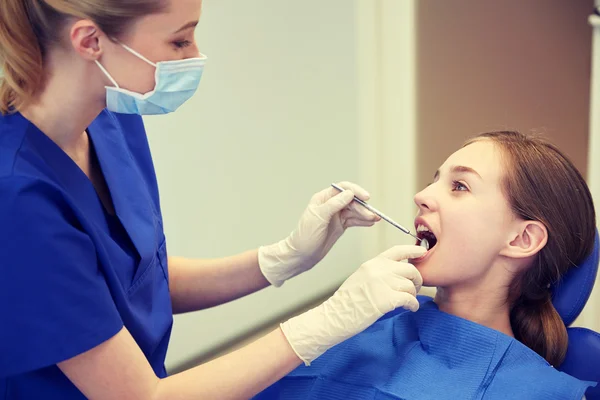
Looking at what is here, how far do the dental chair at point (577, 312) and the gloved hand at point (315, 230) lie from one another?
41 cm

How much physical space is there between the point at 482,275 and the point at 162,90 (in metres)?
0.72

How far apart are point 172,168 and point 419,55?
104 centimetres

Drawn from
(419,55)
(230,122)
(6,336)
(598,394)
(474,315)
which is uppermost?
(419,55)

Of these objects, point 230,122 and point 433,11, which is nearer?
point 230,122

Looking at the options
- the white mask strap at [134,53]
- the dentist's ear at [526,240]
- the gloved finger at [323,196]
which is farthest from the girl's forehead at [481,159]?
the white mask strap at [134,53]

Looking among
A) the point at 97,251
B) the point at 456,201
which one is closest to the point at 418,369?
the point at 456,201

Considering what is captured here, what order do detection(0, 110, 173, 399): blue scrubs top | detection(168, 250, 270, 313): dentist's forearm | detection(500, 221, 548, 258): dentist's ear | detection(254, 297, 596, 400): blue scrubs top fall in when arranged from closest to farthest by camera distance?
detection(0, 110, 173, 399): blue scrubs top < detection(254, 297, 596, 400): blue scrubs top < detection(500, 221, 548, 258): dentist's ear < detection(168, 250, 270, 313): dentist's forearm

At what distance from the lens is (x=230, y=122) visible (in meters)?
2.03

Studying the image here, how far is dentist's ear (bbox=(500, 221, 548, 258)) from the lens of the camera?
51.6 inches

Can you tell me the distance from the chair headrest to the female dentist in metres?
0.34

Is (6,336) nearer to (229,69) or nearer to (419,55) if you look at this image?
(229,69)

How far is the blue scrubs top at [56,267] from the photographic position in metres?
0.99

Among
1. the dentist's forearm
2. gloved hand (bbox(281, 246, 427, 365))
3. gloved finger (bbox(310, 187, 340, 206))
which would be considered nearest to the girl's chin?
gloved hand (bbox(281, 246, 427, 365))

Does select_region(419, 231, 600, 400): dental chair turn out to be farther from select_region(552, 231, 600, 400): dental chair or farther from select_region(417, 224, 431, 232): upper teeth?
select_region(417, 224, 431, 232): upper teeth
